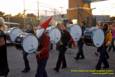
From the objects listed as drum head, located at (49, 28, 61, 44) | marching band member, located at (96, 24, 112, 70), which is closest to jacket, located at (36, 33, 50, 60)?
marching band member, located at (96, 24, 112, 70)

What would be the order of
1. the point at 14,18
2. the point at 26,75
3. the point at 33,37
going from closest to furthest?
the point at 33,37 < the point at 26,75 < the point at 14,18

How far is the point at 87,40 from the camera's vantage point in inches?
587

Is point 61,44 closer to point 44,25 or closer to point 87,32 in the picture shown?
point 87,32

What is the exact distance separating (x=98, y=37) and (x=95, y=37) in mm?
286

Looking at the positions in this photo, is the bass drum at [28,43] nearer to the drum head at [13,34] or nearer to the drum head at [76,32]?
the drum head at [13,34]

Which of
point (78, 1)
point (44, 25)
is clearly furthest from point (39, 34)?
point (78, 1)

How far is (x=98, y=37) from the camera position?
14.1 m

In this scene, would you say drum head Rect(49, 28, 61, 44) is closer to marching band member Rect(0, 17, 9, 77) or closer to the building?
marching band member Rect(0, 17, 9, 77)

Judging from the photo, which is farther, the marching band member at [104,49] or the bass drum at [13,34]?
the bass drum at [13,34]

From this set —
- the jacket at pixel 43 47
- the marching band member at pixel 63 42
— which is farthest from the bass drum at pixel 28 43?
the marching band member at pixel 63 42

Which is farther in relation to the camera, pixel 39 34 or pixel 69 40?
pixel 69 40

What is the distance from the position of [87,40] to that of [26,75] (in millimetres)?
3311

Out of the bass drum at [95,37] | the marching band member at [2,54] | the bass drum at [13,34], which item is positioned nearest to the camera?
the marching band member at [2,54]

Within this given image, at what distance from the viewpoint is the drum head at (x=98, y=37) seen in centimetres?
1378
